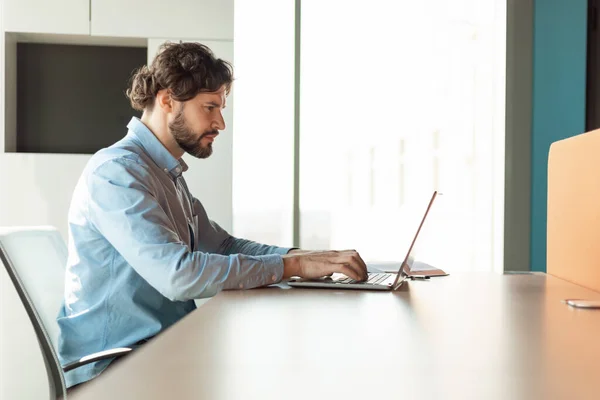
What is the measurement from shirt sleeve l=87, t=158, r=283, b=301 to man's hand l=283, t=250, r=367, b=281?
0.11ft

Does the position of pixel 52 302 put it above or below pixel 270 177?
below

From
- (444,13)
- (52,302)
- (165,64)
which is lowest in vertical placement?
(52,302)

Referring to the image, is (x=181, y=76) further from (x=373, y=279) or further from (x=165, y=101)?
(x=373, y=279)

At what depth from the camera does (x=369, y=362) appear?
85 cm

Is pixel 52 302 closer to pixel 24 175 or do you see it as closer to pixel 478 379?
pixel 478 379

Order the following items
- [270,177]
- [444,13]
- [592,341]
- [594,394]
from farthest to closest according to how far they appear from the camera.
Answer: [444,13] < [270,177] < [592,341] < [594,394]

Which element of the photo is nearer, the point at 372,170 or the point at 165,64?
the point at 165,64

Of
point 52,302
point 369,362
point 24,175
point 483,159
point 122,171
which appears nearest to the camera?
point 369,362

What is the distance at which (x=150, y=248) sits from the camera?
168 cm

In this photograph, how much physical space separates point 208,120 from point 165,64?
0.72 ft

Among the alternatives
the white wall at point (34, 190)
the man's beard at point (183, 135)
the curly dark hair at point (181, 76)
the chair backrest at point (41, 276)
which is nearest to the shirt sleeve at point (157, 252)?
the chair backrest at point (41, 276)

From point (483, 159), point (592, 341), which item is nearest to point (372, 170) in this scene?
point (483, 159)

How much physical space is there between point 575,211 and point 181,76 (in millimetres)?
1213

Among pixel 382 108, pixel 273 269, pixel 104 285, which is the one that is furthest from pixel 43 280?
pixel 382 108
